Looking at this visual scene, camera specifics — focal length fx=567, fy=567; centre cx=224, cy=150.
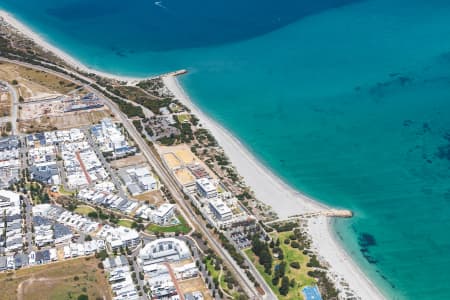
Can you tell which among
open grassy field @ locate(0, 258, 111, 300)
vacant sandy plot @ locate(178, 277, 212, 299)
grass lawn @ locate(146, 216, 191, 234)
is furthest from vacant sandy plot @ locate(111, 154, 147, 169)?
vacant sandy plot @ locate(178, 277, 212, 299)

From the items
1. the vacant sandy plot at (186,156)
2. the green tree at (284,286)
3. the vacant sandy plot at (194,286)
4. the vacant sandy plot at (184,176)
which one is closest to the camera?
the vacant sandy plot at (194,286)

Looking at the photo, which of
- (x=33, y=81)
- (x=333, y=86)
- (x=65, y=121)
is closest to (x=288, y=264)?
(x=65, y=121)

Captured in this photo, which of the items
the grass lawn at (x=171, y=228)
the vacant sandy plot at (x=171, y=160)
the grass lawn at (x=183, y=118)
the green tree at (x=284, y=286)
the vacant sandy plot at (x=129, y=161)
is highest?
the grass lawn at (x=183, y=118)

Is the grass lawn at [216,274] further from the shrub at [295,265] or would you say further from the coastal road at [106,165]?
the coastal road at [106,165]

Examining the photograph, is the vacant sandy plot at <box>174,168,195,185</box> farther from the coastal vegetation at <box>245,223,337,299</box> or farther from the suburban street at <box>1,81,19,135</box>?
the suburban street at <box>1,81,19,135</box>

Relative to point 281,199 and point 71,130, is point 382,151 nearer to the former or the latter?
point 281,199

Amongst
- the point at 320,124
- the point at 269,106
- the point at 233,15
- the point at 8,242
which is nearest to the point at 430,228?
the point at 320,124

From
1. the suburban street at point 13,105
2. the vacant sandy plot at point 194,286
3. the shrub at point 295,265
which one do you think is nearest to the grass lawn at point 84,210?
the vacant sandy plot at point 194,286
